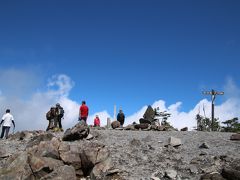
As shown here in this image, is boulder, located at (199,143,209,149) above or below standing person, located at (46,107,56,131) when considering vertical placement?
below

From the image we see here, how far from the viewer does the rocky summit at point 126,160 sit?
1205 centimetres

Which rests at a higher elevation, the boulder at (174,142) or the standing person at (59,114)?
the standing person at (59,114)

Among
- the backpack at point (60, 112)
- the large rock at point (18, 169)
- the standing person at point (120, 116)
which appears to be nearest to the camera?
the large rock at point (18, 169)

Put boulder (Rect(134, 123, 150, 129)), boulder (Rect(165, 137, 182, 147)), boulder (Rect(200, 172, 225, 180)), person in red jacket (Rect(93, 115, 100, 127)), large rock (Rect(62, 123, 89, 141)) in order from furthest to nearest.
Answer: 1. person in red jacket (Rect(93, 115, 100, 127))
2. boulder (Rect(134, 123, 150, 129))
3. large rock (Rect(62, 123, 89, 141))
4. boulder (Rect(165, 137, 182, 147))
5. boulder (Rect(200, 172, 225, 180))

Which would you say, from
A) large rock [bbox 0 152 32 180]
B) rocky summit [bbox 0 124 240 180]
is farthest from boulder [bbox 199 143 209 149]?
large rock [bbox 0 152 32 180]

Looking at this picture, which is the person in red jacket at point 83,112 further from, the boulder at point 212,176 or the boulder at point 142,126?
the boulder at point 212,176

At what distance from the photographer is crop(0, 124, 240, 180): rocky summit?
12.1 m

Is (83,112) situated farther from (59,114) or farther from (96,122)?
(96,122)

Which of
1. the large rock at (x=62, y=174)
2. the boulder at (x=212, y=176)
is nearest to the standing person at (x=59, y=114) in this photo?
the large rock at (x=62, y=174)

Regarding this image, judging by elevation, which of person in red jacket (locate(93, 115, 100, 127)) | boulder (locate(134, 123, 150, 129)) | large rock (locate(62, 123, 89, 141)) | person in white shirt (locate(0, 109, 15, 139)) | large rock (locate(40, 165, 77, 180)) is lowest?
large rock (locate(40, 165, 77, 180))

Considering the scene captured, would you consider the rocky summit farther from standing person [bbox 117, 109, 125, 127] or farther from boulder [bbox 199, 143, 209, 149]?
standing person [bbox 117, 109, 125, 127]

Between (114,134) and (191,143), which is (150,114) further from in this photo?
(191,143)

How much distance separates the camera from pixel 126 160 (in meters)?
13.7

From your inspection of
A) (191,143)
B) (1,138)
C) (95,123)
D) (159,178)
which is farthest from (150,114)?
(159,178)
